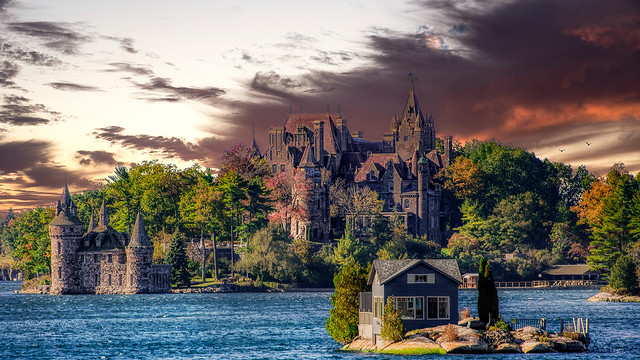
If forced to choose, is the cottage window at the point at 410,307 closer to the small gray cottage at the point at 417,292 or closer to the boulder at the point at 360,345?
the small gray cottage at the point at 417,292

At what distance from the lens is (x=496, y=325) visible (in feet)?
214

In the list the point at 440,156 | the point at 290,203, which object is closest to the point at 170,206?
the point at 290,203

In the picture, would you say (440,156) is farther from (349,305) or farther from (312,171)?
(349,305)

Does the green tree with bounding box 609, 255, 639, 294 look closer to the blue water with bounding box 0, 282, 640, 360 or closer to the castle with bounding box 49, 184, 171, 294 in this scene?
the blue water with bounding box 0, 282, 640, 360

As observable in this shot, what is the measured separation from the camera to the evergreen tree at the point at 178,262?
140 meters

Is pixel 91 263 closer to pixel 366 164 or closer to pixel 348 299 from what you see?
pixel 366 164

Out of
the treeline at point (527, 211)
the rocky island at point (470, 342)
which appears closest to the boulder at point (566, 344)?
the rocky island at point (470, 342)

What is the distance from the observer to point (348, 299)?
6694 centimetres

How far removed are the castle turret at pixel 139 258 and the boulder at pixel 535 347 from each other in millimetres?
79711

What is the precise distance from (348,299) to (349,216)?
9225 cm

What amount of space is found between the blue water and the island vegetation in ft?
24.9

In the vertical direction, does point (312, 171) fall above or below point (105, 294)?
above

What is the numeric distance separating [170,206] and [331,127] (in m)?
32.0

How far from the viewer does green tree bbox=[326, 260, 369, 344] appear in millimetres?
66875
